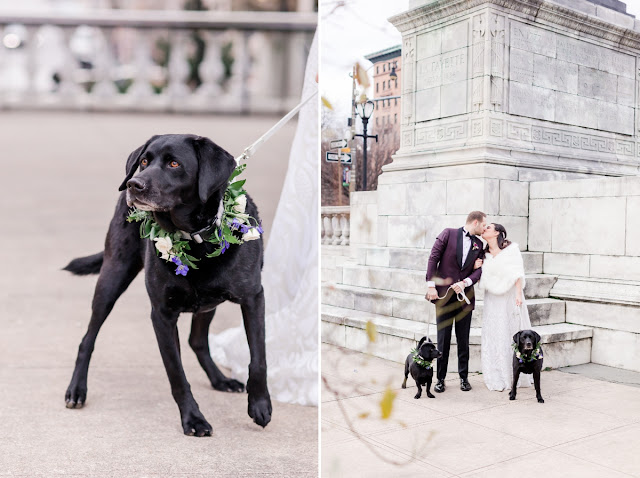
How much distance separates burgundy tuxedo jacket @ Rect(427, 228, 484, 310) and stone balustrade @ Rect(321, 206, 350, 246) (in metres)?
0.27

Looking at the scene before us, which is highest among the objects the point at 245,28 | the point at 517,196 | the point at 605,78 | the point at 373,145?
the point at 245,28

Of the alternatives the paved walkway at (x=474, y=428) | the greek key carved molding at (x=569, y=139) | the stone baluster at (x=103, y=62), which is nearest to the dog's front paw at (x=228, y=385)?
the paved walkway at (x=474, y=428)

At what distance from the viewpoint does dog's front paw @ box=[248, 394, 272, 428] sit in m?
3.05

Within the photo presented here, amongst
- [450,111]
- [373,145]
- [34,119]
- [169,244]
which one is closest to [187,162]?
[169,244]

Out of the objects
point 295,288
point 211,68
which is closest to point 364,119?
point 295,288

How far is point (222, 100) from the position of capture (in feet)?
52.6

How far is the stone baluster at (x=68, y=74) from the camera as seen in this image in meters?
15.5

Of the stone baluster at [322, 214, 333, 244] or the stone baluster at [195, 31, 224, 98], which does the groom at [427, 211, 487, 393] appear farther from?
the stone baluster at [195, 31, 224, 98]

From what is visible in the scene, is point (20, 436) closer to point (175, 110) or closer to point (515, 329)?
point (515, 329)

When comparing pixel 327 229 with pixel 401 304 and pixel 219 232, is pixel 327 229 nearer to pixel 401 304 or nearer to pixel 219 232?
pixel 401 304

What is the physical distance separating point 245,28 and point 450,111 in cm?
1439

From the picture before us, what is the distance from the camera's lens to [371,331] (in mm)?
2018

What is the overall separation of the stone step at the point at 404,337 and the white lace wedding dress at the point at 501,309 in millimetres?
34

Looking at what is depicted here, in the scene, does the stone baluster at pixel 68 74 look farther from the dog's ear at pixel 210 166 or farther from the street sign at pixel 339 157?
the street sign at pixel 339 157
